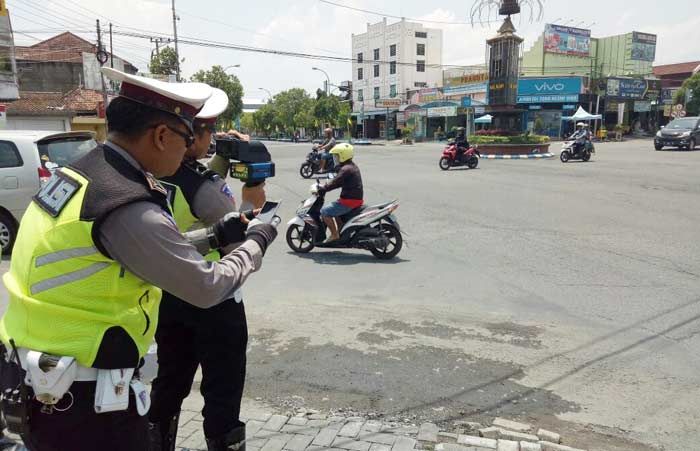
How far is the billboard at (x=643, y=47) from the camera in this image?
164 feet

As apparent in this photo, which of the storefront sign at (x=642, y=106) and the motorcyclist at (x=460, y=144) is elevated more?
the storefront sign at (x=642, y=106)

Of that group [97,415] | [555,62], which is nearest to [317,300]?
[97,415]

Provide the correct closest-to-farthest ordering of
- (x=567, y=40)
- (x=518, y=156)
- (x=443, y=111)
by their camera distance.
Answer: (x=518, y=156) < (x=567, y=40) < (x=443, y=111)

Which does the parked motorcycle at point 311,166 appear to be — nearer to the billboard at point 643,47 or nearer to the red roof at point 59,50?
the red roof at point 59,50

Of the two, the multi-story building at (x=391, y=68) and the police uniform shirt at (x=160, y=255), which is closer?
the police uniform shirt at (x=160, y=255)

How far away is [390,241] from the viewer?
285 inches

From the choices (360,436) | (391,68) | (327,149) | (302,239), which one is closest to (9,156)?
(302,239)

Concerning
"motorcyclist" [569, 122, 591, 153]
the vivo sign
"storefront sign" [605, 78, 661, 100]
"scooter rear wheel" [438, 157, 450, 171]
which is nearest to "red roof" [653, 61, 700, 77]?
"storefront sign" [605, 78, 661, 100]

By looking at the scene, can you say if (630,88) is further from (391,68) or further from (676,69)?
(391,68)

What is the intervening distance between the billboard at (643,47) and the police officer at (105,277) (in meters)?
57.5

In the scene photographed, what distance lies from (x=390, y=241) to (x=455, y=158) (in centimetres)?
1304

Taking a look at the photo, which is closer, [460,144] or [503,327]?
[503,327]

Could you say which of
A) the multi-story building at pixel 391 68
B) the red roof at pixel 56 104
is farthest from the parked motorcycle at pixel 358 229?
the multi-story building at pixel 391 68

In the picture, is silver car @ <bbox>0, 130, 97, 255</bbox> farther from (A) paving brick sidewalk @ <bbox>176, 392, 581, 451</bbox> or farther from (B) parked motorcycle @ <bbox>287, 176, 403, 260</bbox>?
(A) paving brick sidewalk @ <bbox>176, 392, 581, 451</bbox>
